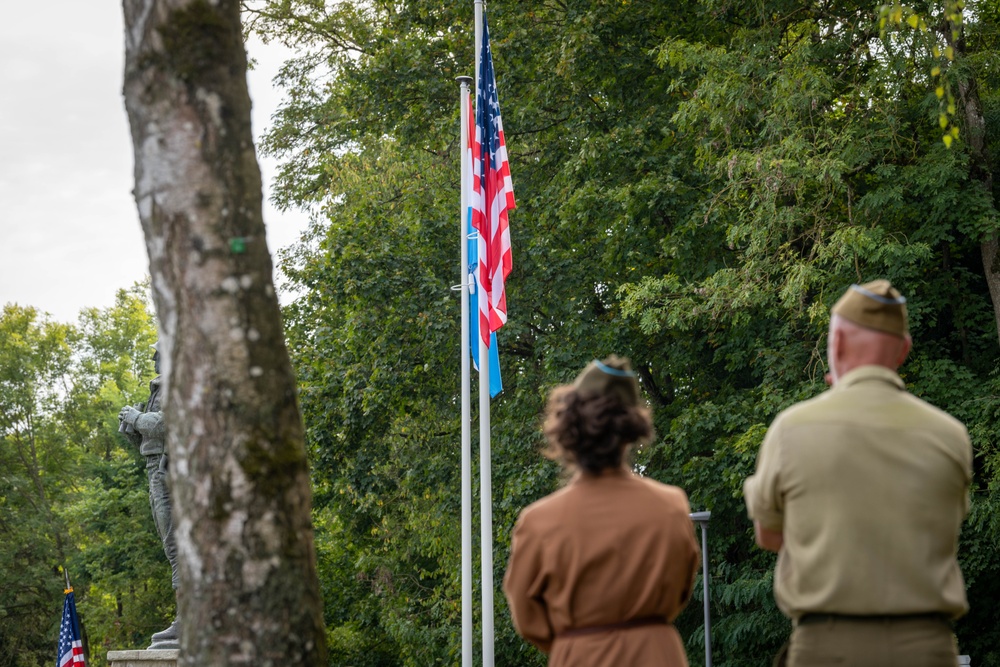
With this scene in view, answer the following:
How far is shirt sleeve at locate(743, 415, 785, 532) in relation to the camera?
322 cm

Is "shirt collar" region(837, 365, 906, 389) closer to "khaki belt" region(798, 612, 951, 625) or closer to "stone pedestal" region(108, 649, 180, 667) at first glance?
"khaki belt" region(798, 612, 951, 625)

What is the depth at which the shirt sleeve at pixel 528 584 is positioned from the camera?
325 cm

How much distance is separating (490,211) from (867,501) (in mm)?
8871

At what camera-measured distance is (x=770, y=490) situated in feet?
10.6

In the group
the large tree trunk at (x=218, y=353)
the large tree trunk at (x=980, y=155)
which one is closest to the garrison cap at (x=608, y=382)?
the large tree trunk at (x=218, y=353)

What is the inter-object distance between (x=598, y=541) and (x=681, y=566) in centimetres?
26

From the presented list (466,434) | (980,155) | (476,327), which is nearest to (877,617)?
(476,327)

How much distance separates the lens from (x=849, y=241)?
45.0 ft

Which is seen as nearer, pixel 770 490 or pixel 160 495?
pixel 770 490

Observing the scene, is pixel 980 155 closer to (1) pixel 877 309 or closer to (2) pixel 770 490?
(1) pixel 877 309

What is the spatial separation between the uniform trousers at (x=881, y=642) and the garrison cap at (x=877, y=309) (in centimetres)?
78

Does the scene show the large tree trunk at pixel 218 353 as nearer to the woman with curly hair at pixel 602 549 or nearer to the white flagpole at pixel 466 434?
the woman with curly hair at pixel 602 549

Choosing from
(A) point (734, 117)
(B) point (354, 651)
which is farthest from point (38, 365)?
(A) point (734, 117)

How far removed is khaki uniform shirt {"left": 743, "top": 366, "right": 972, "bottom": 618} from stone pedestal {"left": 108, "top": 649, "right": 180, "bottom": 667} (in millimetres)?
8161
